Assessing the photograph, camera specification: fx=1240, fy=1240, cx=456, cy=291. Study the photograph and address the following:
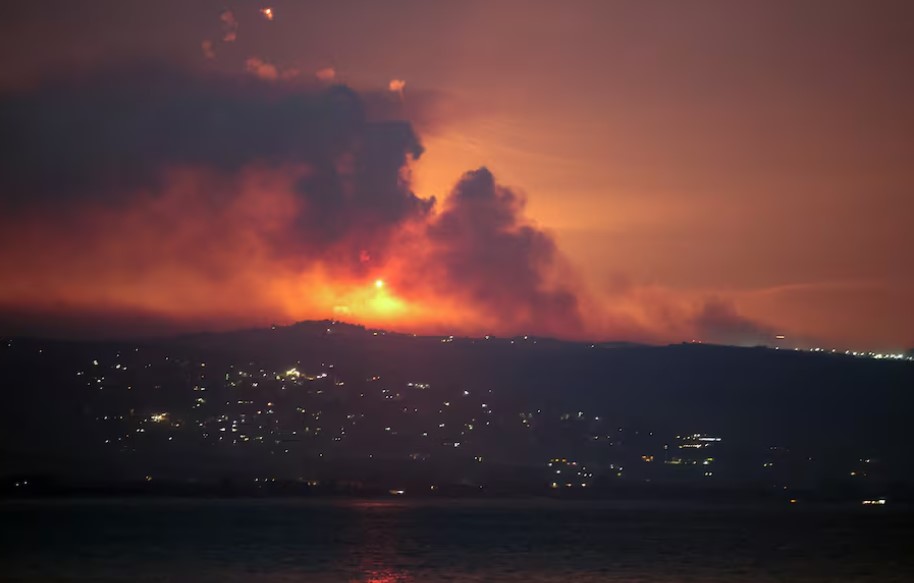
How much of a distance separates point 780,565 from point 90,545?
58329mm

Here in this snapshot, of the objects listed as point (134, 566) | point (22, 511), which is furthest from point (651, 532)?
point (22, 511)

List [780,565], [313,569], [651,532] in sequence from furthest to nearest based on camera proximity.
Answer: [651,532]
[780,565]
[313,569]

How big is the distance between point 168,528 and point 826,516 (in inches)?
3627

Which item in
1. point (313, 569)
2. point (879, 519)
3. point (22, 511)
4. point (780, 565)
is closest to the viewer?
point (313, 569)

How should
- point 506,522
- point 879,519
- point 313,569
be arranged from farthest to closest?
1. point 879,519
2. point 506,522
3. point 313,569

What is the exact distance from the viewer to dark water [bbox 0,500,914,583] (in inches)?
Result: 3305

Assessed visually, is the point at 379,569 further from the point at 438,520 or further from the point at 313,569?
the point at 438,520

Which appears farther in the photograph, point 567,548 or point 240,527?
point 240,527

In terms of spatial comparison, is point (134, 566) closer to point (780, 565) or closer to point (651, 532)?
point (780, 565)

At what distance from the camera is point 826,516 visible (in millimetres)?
174250

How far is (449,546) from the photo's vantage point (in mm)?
109250

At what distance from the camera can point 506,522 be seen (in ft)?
499

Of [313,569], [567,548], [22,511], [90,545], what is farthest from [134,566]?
[22,511]

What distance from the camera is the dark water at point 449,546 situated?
83.9 meters
